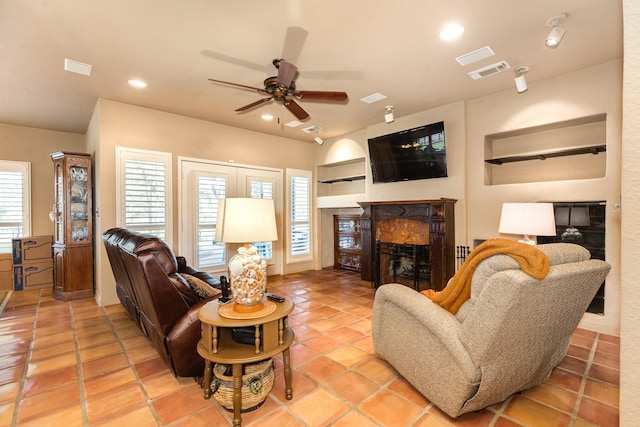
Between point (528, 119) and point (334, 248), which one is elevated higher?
point (528, 119)

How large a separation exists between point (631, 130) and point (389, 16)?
1991mm

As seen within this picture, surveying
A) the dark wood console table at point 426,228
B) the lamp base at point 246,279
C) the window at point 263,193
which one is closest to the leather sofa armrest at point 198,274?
the lamp base at point 246,279

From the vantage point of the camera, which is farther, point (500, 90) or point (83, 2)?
point (500, 90)

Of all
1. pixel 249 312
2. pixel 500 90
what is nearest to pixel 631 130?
pixel 249 312

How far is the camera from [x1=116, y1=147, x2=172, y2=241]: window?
4.08 meters

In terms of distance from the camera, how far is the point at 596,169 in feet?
10.8

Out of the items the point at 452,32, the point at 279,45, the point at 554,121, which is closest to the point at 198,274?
the point at 279,45

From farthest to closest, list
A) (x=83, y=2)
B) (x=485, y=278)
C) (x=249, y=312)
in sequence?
(x=83, y=2) < (x=249, y=312) < (x=485, y=278)

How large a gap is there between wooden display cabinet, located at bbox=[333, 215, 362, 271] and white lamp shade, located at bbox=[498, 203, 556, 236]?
3.14m

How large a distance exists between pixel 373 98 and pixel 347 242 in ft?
10.4

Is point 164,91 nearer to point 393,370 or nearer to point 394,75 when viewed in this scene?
point 394,75

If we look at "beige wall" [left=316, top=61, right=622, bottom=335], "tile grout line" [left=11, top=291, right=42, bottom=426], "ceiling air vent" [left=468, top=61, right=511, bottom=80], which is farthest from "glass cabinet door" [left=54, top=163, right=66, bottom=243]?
"ceiling air vent" [left=468, top=61, right=511, bottom=80]

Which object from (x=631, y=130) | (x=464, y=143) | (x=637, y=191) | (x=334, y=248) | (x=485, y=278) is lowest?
(x=334, y=248)

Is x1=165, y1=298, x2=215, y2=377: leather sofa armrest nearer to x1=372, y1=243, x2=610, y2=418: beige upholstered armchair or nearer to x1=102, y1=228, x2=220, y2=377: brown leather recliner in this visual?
x1=102, y1=228, x2=220, y2=377: brown leather recliner
